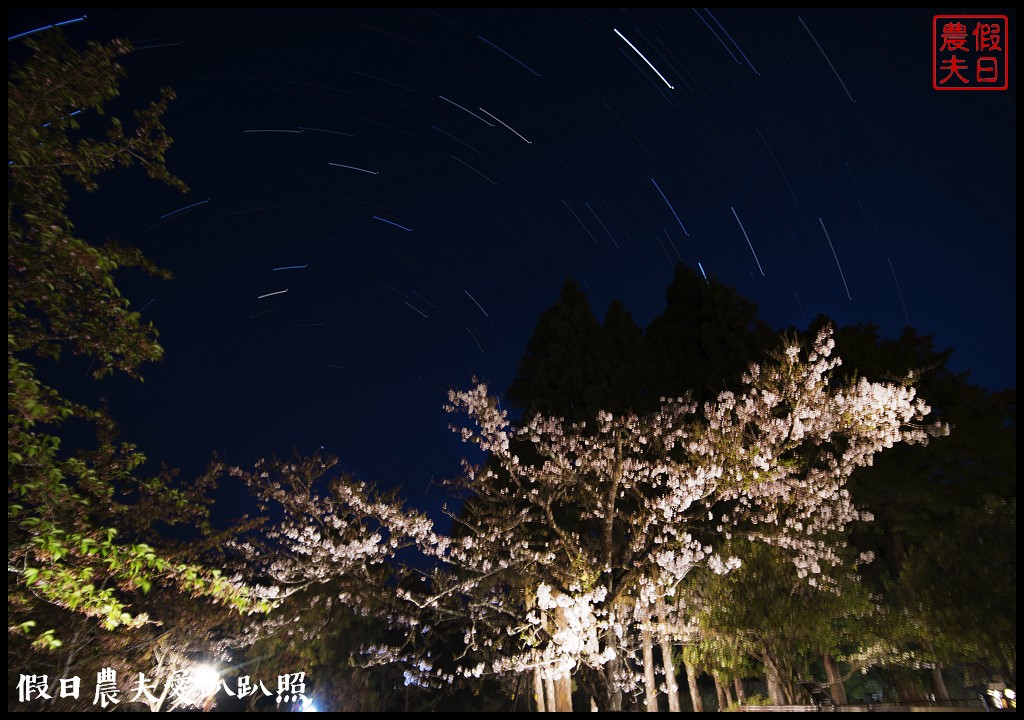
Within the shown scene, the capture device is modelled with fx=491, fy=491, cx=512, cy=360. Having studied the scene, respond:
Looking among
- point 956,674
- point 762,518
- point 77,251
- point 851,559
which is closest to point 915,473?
point 851,559

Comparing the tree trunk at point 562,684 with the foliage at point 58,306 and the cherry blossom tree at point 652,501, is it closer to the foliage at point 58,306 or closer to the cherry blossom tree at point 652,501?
the cherry blossom tree at point 652,501

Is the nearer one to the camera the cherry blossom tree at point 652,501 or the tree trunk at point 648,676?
the tree trunk at point 648,676

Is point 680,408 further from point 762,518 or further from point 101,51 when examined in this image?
point 101,51

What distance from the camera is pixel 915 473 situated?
1598cm

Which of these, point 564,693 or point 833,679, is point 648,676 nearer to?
point 564,693

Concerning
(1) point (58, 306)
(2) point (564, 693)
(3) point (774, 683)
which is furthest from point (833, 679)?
(1) point (58, 306)

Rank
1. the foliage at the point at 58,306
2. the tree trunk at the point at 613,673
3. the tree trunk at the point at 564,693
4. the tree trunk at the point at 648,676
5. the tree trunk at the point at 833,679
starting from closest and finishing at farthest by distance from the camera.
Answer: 1. the foliage at the point at 58,306
2. the tree trunk at the point at 613,673
3. the tree trunk at the point at 648,676
4. the tree trunk at the point at 564,693
5. the tree trunk at the point at 833,679

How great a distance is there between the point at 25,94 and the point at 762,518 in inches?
526

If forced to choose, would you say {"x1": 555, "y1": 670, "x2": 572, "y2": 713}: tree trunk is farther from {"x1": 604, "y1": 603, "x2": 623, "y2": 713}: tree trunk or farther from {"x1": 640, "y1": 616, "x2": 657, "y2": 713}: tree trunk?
{"x1": 604, "y1": 603, "x2": 623, "y2": 713}: tree trunk

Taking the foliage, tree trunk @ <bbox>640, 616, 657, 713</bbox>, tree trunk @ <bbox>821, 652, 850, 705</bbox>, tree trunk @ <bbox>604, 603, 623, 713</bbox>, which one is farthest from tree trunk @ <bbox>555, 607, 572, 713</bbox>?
tree trunk @ <bbox>821, 652, 850, 705</bbox>

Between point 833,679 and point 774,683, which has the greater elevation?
point 774,683

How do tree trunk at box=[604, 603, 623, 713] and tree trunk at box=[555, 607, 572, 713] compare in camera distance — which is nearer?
tree trunk at box=[604, 603, 623, 713]

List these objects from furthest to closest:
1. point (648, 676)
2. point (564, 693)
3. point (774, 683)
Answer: point (774, 683)
point (564, 693)
point (648, 676)

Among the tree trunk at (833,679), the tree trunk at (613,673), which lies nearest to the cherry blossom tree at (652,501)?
the tree trunk at (613,673)
